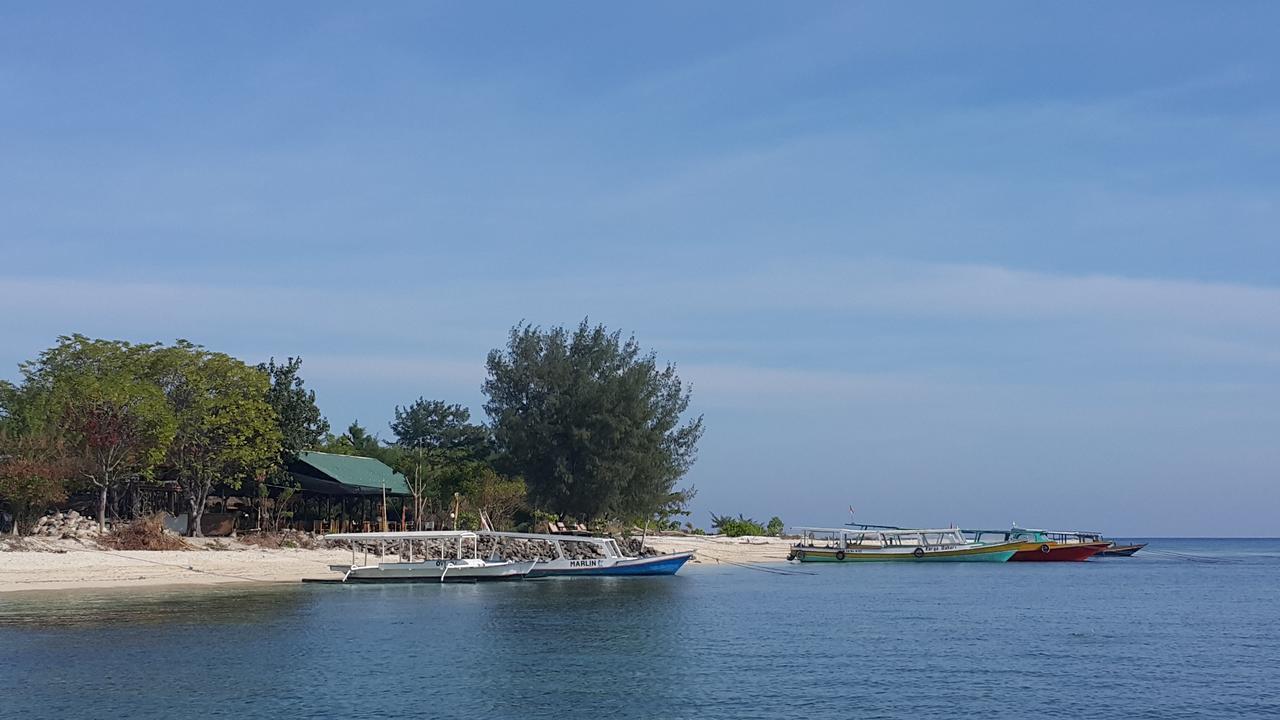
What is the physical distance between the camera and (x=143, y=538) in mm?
58625

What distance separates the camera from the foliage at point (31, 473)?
55938mm

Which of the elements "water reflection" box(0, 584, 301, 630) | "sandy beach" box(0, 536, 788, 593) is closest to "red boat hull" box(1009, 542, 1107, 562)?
"sandy beach" box(0, 536, 788, 593)

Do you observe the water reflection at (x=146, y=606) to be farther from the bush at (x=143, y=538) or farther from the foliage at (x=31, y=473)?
the foliage at (x=31, y=473)

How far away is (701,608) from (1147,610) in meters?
18.2

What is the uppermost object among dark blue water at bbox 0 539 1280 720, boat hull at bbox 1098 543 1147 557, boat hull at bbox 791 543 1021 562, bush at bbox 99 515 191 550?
bush at bbox 99 515 191 550

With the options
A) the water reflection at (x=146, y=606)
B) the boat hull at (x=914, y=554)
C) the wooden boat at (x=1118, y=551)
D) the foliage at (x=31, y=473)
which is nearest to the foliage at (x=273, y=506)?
the foliage at (x=31, y=473)

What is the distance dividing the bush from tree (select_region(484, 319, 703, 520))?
20.3 m

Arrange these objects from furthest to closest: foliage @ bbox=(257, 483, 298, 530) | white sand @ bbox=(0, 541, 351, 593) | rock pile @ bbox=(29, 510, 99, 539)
Answer: 1. foliage @ bbox=(257, 483, 298, 530)
2. rock pile @ bbox=(29, 510, 99, 539)
3. white sand @ bbox=(0, 541, 351, 593)

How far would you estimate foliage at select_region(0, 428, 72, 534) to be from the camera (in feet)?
184

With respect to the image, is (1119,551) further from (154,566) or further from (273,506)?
(154,566)

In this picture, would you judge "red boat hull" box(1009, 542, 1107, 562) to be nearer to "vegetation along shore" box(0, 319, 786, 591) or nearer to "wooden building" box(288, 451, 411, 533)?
"vegetation along shore" box(0, 319, 786, 591)

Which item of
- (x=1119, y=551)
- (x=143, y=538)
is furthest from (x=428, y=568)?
(x=1119, y=551)

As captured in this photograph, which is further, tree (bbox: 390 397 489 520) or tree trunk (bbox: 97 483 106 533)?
tree (bbox: 390 397 489 520)

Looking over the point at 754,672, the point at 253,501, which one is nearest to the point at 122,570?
the point at 253,501
